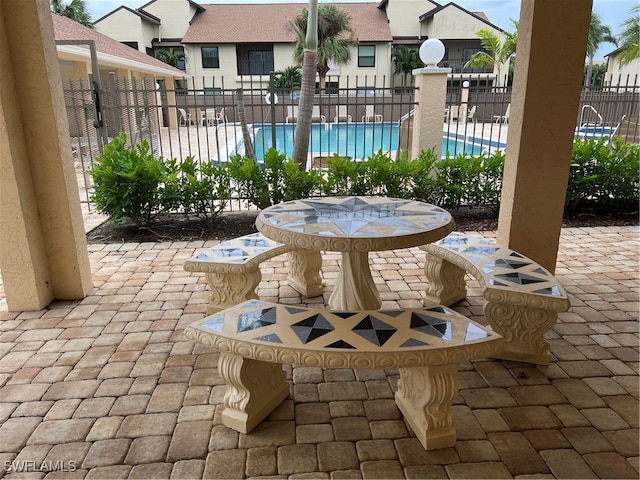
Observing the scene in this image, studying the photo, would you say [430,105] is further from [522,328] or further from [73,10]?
[73,10]

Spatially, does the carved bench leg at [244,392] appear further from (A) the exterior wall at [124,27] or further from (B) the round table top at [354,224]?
(A) the exterior wall at [124,27]

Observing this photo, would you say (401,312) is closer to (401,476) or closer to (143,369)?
(401,476)

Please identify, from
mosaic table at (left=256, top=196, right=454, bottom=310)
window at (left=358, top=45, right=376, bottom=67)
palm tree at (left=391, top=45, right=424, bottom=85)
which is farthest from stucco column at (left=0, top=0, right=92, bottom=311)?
window at (left=358, top=45, right=376, bottom=67)

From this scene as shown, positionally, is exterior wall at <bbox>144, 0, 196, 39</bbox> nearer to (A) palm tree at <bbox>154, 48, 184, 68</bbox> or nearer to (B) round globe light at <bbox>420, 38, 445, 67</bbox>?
(A) palm tree at <bbox>154, 48, 184, 68</bbox>

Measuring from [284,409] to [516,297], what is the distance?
139 cm

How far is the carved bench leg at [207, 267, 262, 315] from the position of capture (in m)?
3.21

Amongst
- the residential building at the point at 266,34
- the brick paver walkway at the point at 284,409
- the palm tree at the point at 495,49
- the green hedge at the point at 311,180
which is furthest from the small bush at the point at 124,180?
the palm tree at the point at 495,49

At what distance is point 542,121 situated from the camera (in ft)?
11.0

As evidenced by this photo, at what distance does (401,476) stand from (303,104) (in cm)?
591

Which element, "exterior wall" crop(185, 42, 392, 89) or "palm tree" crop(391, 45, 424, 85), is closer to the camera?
"exterior wall" crop(185, 42, 392, 89)

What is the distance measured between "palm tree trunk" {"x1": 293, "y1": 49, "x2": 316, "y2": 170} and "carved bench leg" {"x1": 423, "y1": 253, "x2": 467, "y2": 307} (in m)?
3.68

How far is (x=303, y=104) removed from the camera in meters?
6.93

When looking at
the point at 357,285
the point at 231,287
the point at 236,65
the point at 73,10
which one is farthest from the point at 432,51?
the point at 73,10

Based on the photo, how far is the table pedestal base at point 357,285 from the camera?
3.04 m
